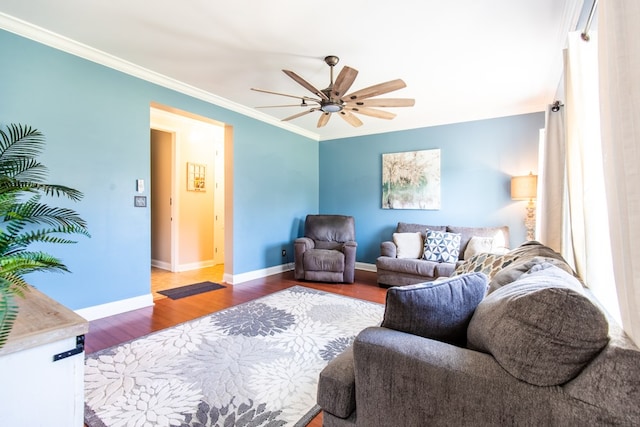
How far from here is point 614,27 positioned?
86 centimetres

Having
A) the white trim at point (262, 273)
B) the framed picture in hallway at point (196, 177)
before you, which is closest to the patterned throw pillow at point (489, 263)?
the white trim at point (262, 273)

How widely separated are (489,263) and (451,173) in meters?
2.83

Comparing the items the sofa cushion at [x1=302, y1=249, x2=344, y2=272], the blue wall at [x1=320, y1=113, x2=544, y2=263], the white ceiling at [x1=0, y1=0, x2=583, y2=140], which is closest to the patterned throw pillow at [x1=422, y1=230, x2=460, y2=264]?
the blue wall at [x1=320, y1=113, x2=544, y2=263]

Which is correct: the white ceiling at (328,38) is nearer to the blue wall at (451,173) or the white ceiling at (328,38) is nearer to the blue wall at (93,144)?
the blue wall at (93,144)

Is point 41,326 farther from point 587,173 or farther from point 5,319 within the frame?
point 587,173

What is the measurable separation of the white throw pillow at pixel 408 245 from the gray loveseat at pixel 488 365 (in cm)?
318

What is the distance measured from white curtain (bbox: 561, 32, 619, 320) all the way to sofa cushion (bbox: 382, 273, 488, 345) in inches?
35.0

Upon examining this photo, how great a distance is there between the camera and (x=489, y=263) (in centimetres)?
205

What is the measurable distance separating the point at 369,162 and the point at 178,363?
4.29m

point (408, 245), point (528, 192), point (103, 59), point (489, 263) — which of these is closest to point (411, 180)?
point (408, 245)

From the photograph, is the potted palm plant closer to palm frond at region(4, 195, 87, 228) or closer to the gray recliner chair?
palm frond at region(4, 195, 87, 228)

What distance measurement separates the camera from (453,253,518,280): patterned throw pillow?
1946mm

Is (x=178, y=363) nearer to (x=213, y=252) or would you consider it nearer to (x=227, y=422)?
(x=227, y=422)

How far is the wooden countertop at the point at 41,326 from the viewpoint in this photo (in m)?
0.84
